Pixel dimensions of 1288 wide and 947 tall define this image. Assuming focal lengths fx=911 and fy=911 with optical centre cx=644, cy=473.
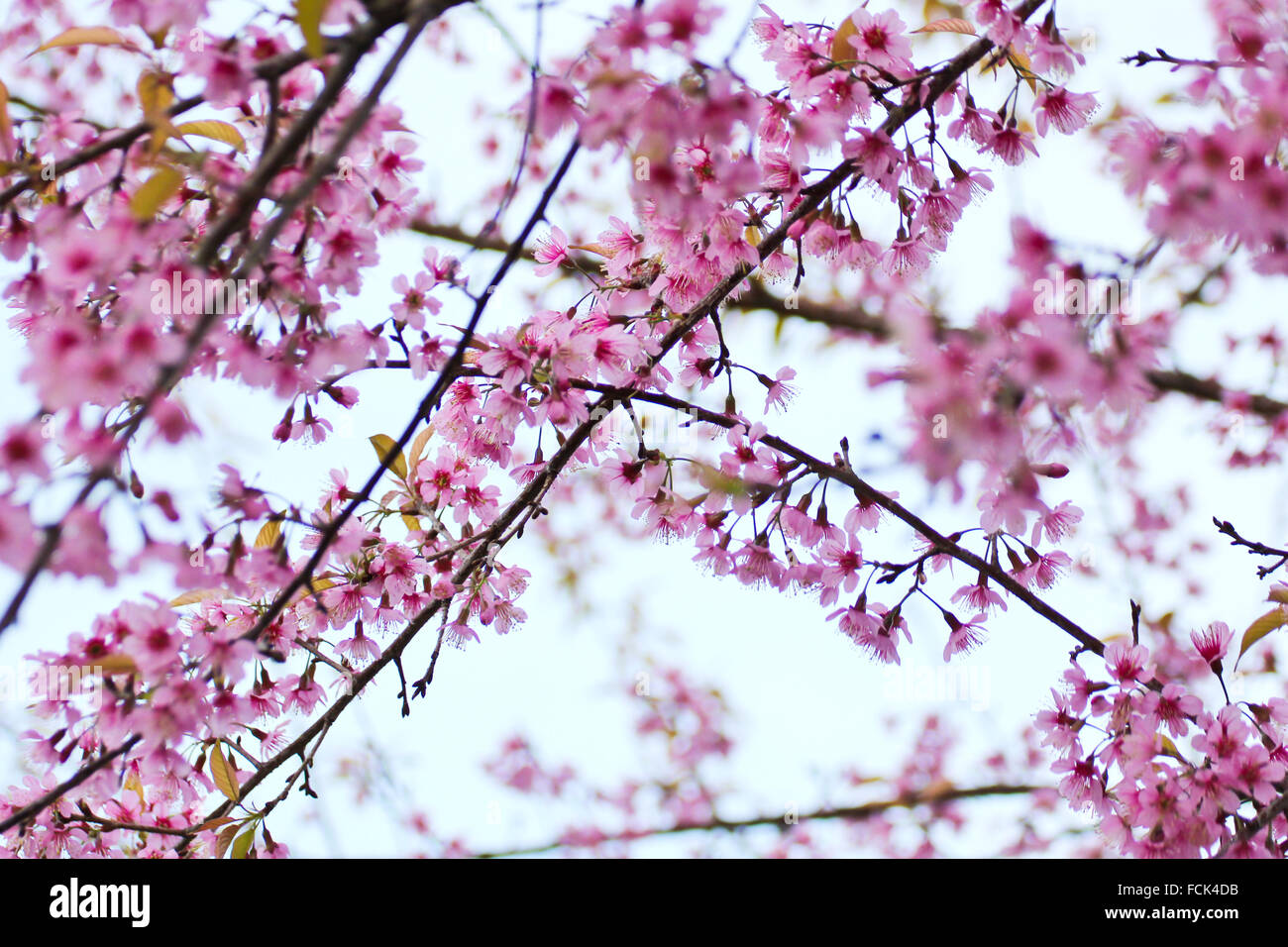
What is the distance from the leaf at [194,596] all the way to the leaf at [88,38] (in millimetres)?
937

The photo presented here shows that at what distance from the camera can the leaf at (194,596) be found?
1748 mm

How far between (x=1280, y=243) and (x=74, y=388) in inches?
59.2

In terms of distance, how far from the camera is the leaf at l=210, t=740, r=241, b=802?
67.6 inches

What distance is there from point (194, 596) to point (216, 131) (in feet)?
2.86

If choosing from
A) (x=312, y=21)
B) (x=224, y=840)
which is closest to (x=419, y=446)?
(x=224, y=840)

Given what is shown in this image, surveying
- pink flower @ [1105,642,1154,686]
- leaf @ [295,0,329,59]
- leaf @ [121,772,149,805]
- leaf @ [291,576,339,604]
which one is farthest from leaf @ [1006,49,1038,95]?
leaf @ [121,772,149,805]

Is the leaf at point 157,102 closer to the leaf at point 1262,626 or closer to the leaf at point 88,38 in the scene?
the leaf at point 88,38

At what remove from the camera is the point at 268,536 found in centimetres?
154

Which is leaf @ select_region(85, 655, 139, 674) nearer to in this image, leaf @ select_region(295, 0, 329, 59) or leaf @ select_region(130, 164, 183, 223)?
leaf @ select_region(130, 164, 183, 223)

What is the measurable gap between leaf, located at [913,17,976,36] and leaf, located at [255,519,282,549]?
59.4 inches

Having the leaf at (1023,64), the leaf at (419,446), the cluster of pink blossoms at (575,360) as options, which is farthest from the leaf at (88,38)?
the leaf at (1023,64)

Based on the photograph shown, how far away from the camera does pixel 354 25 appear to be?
1114 mm

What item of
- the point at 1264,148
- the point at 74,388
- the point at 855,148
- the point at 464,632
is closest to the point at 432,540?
the point at 464,632

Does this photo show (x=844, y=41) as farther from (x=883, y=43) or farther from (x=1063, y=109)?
(x=1063, y=109)
